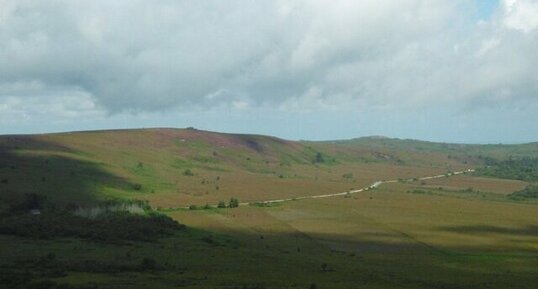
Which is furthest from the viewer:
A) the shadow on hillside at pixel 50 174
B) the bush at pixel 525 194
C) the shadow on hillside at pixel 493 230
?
the bush at pixel 525 194

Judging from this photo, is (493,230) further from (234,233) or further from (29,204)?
(29,204)

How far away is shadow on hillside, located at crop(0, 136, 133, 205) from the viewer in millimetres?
117938

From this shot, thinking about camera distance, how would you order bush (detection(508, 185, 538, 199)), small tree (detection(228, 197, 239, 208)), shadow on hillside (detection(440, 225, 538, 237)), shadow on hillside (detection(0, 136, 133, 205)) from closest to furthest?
1. shadow on hillside (detection(440, 225, 538, 237))
2. shadow on hillside (detection(0, 136, 133, 205))
3. small tree (detection(228, 197, 239, 208))
4. bush (detection(508, 185, 538, 199))

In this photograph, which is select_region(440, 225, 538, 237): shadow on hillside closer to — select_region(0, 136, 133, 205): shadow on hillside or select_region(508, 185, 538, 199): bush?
select_region(0, 136, 133, 205): shadow on hillside

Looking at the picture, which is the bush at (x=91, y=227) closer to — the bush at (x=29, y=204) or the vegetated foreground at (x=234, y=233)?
the vegetated foreground at (x=234, y=233)

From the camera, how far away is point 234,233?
96.3 m

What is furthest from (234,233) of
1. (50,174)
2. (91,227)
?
(50,174)

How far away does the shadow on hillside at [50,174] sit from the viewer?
118 metres

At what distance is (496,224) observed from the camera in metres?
113

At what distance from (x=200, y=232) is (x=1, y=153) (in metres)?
82.5

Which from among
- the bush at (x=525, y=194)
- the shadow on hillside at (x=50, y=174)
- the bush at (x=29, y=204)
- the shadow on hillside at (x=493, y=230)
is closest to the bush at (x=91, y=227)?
the bush at (x=29, y=204)

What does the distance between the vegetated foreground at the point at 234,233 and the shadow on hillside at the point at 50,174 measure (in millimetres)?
473

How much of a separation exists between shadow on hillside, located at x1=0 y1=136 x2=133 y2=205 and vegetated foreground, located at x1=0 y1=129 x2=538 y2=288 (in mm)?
473

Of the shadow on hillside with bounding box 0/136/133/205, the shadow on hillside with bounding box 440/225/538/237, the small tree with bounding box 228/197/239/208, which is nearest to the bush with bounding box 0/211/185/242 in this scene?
the shadow on hillside with bounding box 0/136/133/205
